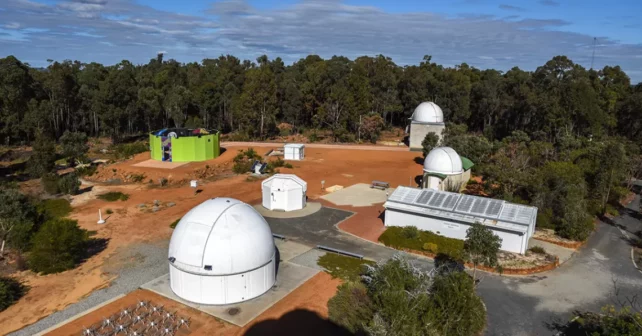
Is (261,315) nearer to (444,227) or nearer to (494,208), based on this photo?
(444,227)

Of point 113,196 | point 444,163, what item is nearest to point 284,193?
point 444,163

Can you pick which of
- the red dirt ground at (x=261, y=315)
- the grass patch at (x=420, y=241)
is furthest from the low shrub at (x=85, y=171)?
the grass patch at (x=420, y=241)

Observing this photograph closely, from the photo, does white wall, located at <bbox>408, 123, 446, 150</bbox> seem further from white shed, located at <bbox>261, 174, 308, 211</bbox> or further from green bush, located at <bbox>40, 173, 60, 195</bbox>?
green bush, located at <bbox>40, 173, 60, 195</bbox>

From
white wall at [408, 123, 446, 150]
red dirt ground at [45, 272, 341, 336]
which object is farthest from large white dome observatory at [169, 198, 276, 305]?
white wall at [408, 123, 446, 150]

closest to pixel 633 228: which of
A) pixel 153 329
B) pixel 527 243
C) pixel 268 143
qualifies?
pixel 527 243

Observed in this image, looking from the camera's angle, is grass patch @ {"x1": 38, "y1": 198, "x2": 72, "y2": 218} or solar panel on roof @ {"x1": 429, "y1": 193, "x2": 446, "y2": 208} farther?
grass patch @ {"x1": 38, "y1": 198, "x2": 72, "y2": 218}

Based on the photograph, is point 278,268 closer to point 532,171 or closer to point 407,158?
point 532,171

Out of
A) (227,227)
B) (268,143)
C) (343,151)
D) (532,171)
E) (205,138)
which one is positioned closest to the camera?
(227,227)
